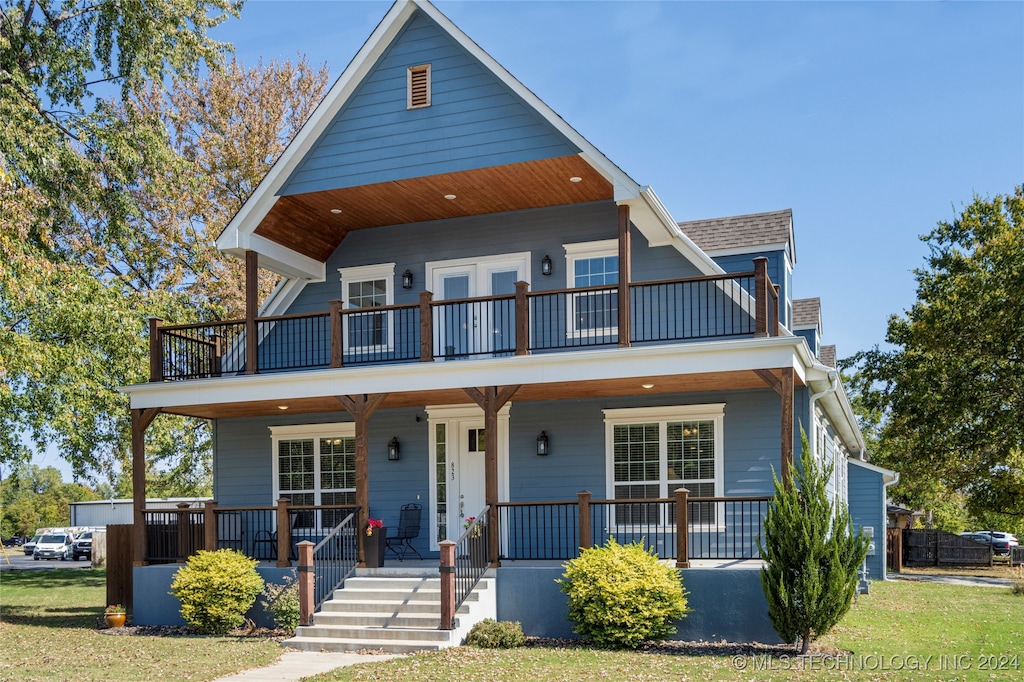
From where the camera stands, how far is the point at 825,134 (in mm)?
23969

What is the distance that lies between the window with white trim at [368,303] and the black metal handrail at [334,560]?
3.50m

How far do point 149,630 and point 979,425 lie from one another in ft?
68.2

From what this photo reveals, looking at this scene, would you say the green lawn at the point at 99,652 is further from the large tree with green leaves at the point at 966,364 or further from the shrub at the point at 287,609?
the large tree with green leaves at the point at 966,364

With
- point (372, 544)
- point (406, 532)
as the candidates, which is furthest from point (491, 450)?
point (406, 532)

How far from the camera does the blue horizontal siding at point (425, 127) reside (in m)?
14.7

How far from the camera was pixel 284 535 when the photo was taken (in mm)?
14789

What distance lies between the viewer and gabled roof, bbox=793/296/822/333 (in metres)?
18.0

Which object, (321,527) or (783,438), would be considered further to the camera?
(321,527)

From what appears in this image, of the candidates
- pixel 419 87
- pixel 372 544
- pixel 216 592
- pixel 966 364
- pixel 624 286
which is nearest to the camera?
pixel 624 286

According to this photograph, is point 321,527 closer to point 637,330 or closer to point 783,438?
point 637,330

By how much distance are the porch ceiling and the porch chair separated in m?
1.76

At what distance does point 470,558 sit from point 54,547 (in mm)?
34635

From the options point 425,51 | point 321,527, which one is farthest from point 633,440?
point 425,51

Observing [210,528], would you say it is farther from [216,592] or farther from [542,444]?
[542,444]
